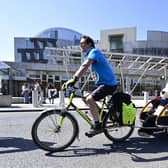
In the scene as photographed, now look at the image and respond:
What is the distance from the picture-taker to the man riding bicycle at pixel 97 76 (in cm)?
538

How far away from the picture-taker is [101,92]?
546cm

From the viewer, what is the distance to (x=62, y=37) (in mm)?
89875

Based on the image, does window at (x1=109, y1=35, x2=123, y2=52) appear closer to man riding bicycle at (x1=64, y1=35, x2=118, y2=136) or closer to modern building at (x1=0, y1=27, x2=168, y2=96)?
modern building at (x1=0, y1=27, x2=168, y2=96)

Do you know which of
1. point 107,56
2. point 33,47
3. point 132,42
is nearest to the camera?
point 107,56

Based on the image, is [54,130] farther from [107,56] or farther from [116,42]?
[116,42]

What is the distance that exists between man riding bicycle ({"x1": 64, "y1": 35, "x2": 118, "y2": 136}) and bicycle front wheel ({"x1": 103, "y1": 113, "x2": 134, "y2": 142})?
0.67 ft

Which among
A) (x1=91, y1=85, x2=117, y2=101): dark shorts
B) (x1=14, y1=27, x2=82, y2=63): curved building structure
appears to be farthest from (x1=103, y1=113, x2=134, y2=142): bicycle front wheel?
(x1=14, y1=27, x2=82, y2=63): curved building structure

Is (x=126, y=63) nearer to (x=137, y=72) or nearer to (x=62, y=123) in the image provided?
(x=137, y=72)

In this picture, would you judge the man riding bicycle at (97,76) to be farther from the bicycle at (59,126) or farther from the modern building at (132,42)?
the modern building at (132,42)

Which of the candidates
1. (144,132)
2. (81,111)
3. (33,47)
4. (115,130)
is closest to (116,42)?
(33,47)

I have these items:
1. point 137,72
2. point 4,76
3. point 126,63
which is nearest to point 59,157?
point 4,76

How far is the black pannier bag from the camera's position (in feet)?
18.5

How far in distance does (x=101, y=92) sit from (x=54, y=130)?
1.08m

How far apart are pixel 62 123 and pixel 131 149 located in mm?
1308
